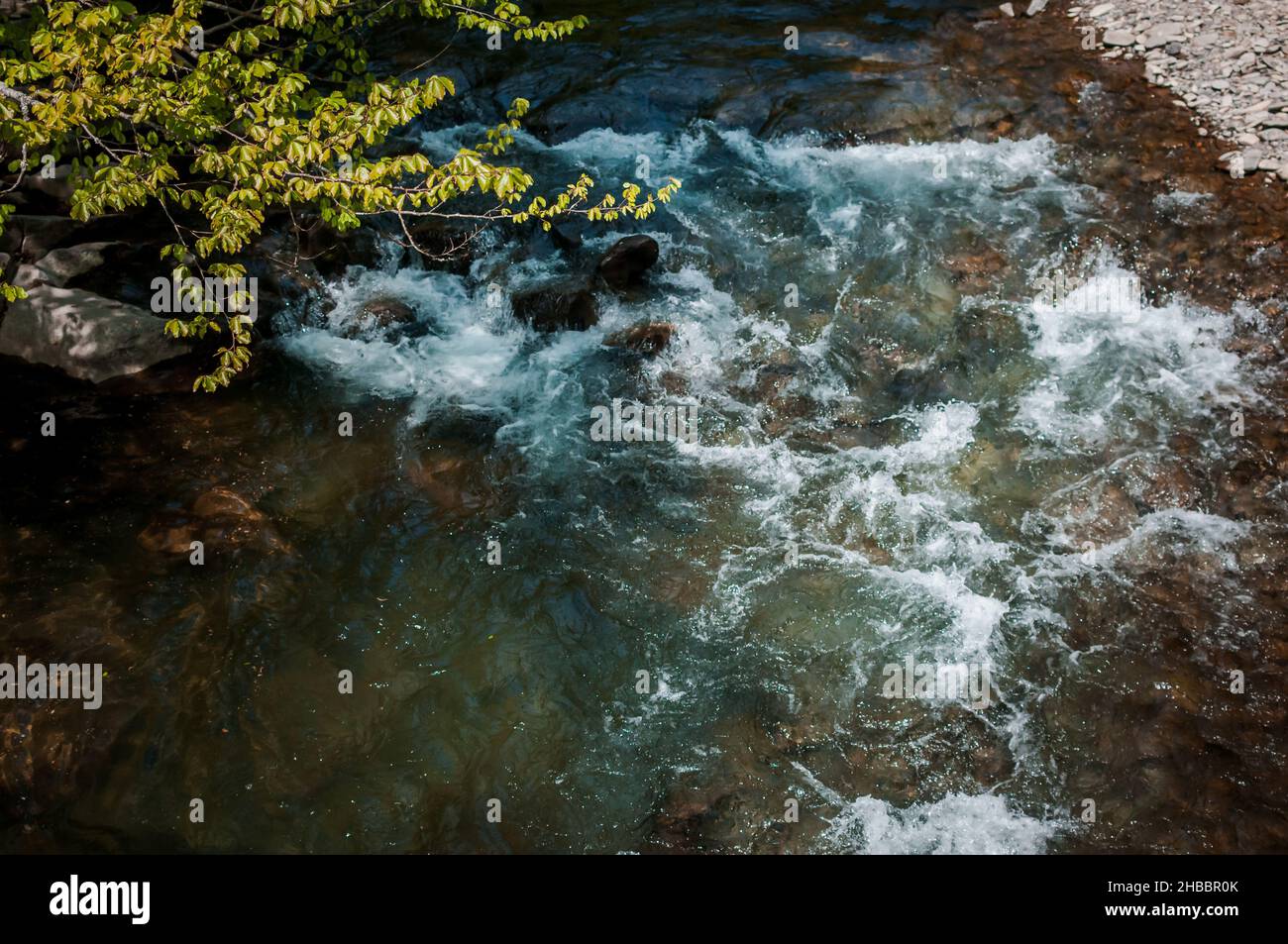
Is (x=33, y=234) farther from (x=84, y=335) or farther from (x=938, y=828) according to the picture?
(x=938, y=828)

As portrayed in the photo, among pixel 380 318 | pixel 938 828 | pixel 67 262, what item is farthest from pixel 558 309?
pixel 938 828

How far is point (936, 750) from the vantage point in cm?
727

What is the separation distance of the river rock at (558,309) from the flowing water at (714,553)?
0.84ft

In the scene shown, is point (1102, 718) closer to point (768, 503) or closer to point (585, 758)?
point (768, 503)

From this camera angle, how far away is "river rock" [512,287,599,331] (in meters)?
11.2

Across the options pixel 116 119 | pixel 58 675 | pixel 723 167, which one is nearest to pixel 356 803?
pixel 58 675

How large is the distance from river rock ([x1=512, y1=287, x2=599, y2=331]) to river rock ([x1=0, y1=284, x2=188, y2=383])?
4.13 meters

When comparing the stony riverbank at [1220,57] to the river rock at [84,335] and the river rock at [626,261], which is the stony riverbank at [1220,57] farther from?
the river rock at [84,335]

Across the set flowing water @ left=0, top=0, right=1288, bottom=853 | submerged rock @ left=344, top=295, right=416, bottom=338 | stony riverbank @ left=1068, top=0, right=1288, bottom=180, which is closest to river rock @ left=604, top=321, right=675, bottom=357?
flowing water @ left=0, top=0, right=1288, bottom=853

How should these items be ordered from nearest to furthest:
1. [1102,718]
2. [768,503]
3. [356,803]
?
[356,803] < [1102,718] < [768,503]

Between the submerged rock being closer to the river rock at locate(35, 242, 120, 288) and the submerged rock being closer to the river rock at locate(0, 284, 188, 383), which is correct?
the river rock at locate(0, 284, 188, 383)

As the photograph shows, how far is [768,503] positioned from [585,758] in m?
3.31

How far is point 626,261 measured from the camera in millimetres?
11367

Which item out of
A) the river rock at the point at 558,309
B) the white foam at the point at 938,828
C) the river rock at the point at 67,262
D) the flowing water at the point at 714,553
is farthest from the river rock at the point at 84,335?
the white foam at the point at 938,828
